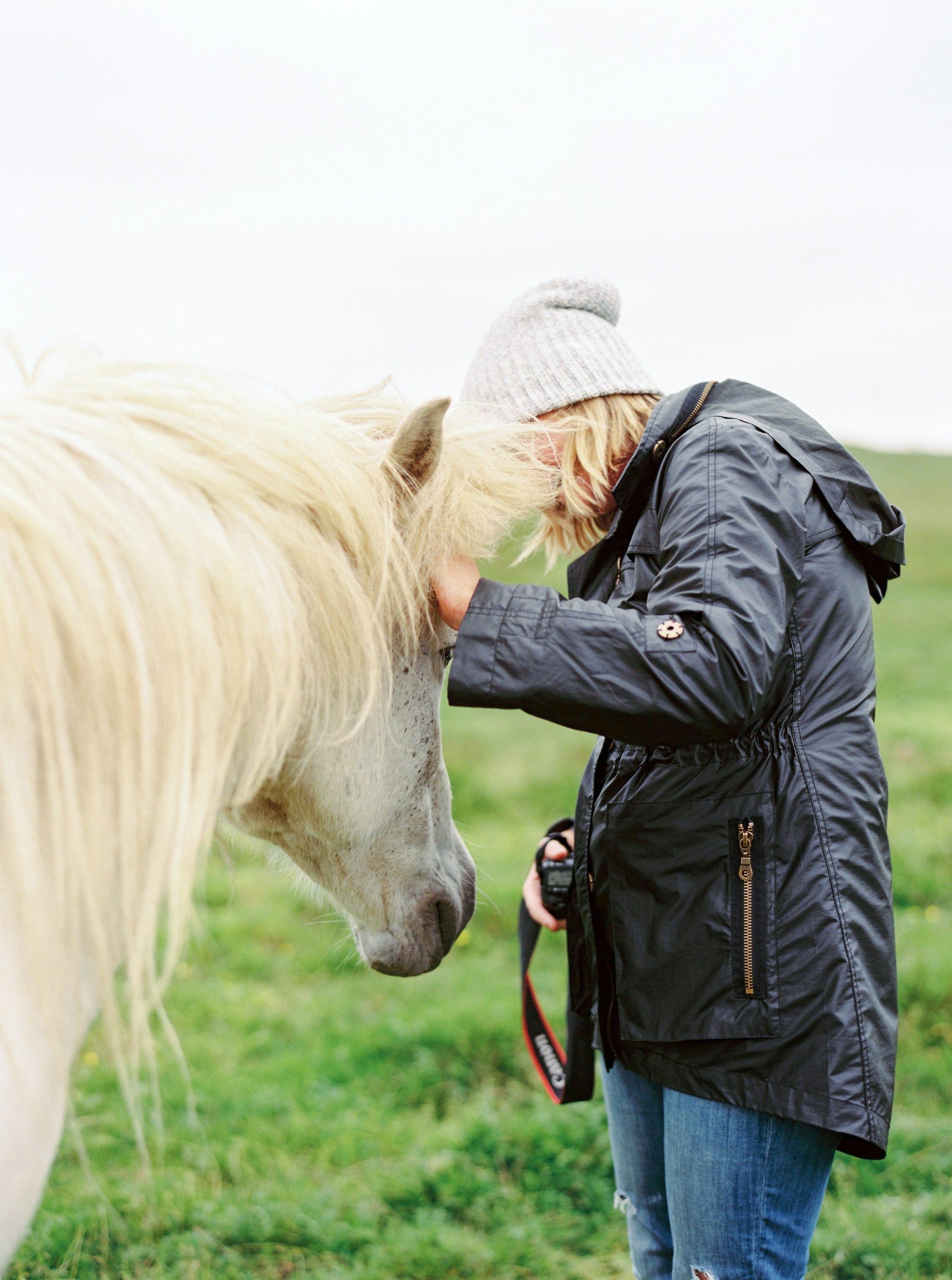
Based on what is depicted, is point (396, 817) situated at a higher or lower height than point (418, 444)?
lower

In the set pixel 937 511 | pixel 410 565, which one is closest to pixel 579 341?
pixel 410 565

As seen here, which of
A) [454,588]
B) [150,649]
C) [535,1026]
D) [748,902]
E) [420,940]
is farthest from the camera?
[535,1026]

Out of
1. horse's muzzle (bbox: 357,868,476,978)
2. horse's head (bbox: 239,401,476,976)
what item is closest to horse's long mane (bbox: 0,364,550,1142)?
horse's head (bbox: 239,401,476,976)

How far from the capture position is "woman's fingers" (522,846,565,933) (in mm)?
2252

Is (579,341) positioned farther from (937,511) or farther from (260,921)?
(937,511)

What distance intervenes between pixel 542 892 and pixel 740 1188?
775 mm

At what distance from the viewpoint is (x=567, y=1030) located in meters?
2.31

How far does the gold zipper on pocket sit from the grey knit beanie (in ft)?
2.72

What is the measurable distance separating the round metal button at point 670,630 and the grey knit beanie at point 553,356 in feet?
2.03

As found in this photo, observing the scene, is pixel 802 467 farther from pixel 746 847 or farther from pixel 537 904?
pixel 537 904

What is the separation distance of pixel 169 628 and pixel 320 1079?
131 inches

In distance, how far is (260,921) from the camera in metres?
5.55

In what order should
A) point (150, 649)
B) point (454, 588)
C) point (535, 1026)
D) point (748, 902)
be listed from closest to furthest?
point (150, 649), point (454, 588), point (748, 902), point (535, 1026)

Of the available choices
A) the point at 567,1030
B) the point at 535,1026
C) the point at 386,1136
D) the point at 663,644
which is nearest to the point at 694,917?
the point at 663,644
